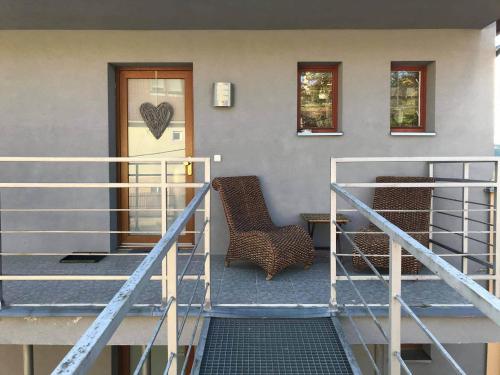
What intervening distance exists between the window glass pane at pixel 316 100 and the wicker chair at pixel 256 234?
103 cm

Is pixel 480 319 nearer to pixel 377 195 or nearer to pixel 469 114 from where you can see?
pixel 377 195

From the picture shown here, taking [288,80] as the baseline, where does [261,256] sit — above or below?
below

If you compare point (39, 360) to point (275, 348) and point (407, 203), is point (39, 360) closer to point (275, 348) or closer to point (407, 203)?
point (275, 348)

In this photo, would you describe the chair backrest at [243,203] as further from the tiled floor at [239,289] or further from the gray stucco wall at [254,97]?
the tiled floor at [239,289]

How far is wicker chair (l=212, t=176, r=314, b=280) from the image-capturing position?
13.7 ft

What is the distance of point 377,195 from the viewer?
508cm

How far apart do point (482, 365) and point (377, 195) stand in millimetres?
2233

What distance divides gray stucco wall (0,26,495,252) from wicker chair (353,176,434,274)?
577 mm

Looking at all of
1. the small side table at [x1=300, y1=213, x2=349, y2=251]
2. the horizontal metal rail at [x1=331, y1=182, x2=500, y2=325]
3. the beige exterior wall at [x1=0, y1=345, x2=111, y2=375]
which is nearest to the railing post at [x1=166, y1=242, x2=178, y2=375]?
the horizontal metal rail at [x1=331, y1=182, x2=500, y2=325]

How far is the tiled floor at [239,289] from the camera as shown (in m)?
3.57

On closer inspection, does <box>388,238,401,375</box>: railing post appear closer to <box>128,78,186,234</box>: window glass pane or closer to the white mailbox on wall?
the white mailbox on wall

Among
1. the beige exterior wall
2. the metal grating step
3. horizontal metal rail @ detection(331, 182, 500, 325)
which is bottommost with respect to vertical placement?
the beige exterior wall

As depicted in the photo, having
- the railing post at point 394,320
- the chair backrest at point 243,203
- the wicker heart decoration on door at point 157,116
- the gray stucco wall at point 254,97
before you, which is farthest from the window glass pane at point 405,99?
the railing post at point 394,320
